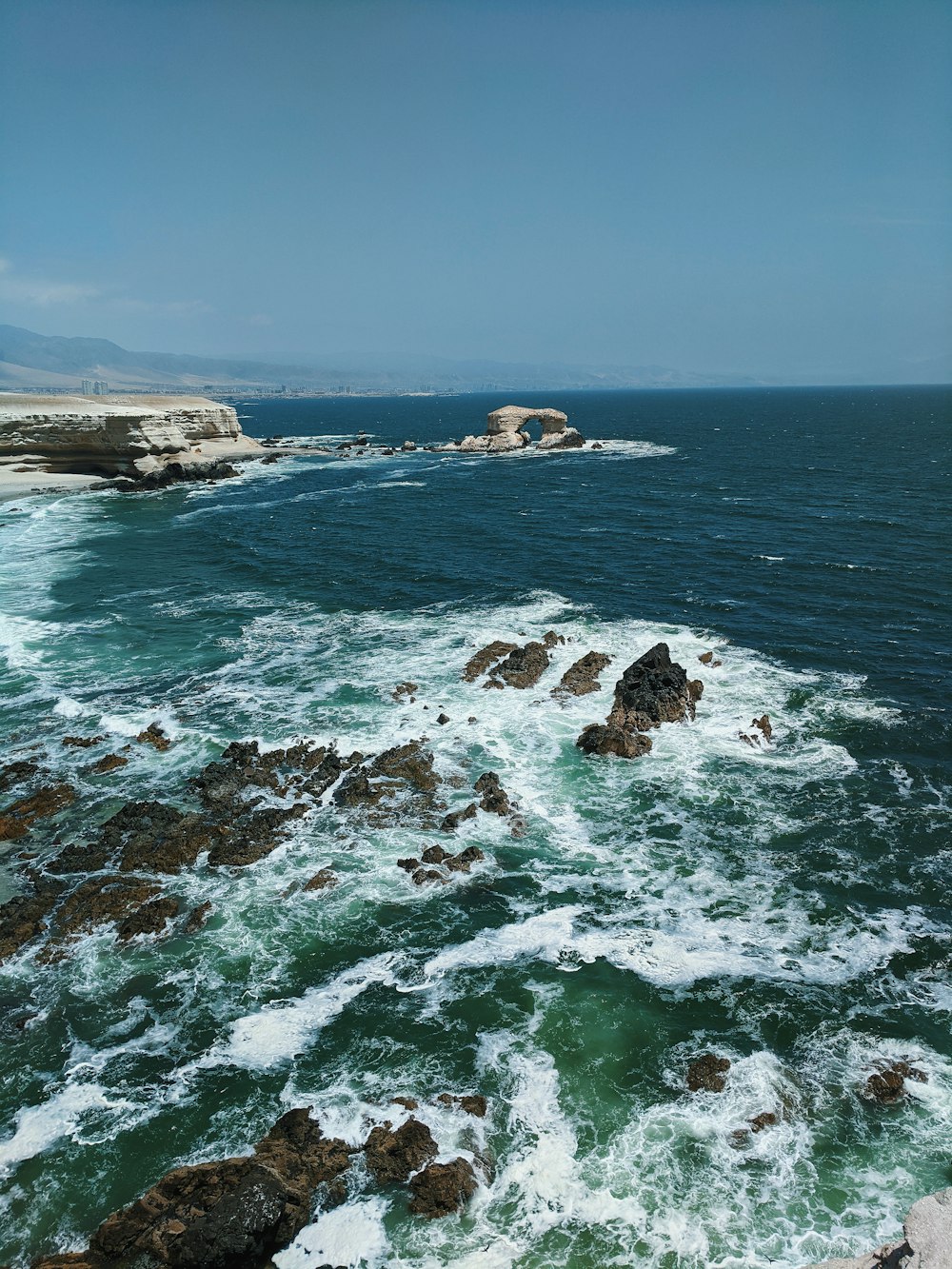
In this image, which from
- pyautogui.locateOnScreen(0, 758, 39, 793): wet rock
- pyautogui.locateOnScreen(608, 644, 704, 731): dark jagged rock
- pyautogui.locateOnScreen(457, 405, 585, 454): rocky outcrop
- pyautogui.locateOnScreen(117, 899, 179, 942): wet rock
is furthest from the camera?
pyautogui.locateOnScreen(457, 405, 585, 454): rocky outcrop

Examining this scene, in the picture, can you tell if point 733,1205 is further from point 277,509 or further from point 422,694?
point 277,509

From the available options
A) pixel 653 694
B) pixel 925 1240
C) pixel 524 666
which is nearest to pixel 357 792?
pixel 524 666

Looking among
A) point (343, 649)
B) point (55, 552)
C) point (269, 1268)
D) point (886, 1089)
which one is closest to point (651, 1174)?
point (886, 1089)

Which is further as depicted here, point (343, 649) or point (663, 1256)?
point (343, 649)

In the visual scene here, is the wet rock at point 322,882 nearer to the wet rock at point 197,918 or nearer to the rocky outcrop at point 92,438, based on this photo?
the wet rock at point 197,918

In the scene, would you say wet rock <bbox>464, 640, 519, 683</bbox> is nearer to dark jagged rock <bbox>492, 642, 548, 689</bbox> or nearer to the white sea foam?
dark jagged rock <bbox>492, 642, 548, 689</bbox>

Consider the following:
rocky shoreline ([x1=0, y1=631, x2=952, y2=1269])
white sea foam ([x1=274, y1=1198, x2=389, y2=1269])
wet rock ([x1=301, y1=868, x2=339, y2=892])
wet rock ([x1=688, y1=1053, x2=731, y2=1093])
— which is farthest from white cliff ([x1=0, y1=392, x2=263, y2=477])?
wet rock ([x1=688, y1=1053, x2=731, y2=1093])

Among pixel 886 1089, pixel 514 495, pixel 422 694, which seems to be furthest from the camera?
pixel 514 495
